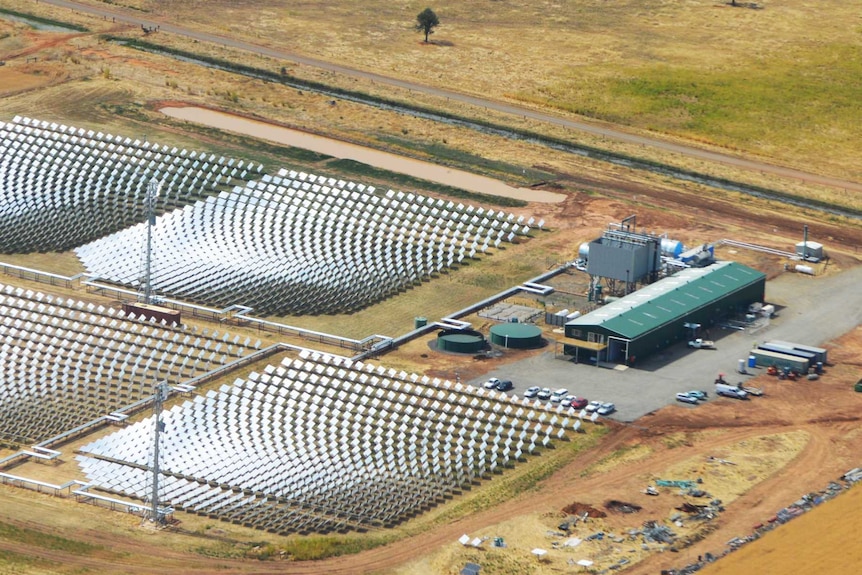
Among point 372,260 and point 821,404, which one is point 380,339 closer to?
point 372,260

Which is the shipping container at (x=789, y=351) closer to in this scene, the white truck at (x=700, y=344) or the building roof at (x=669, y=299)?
the white truck at (x=700, y=344)

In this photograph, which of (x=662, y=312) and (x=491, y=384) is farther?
(x=662, y=312)

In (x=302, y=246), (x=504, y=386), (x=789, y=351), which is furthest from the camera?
(x=302, y=246)

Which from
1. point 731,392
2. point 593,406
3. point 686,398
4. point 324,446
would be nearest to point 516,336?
point 593,406

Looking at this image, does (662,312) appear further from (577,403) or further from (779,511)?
(779,511)

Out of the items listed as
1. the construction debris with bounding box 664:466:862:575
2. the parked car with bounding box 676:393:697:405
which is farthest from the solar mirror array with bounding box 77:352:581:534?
the construction debris with bounding box 664:466:862:575

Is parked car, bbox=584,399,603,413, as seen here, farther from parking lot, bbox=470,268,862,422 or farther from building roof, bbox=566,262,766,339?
building roof, bbox=566,262,766,339

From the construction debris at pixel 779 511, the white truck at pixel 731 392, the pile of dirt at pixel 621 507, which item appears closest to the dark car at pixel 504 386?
the white truck at pixel 731 392
